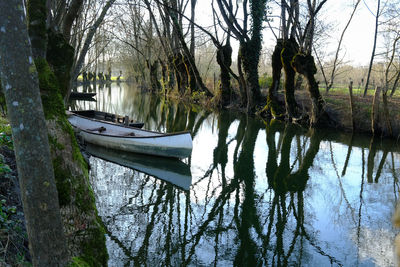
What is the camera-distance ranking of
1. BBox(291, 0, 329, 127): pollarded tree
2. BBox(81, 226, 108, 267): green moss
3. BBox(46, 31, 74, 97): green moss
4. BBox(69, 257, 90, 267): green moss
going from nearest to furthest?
BBox(69, 257, 90, 267): green moss
BBox(81, 226, 108, 267): green moss
BBox(46, 31, 74, 97): green moss
BBox(291, 0, 329, 127): pollarded tree

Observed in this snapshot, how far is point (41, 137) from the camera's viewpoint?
2500 millimetres

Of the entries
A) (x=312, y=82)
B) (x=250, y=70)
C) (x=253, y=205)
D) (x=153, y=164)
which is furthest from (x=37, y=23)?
Answer: (x=250, y=70)

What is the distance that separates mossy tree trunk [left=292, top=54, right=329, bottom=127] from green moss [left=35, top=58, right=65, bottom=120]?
1511cm

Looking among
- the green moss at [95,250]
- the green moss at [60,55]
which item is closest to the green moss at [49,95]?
the green moss at [95,250]

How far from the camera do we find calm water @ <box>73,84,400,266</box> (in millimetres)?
5570

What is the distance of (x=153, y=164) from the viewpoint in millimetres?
10805

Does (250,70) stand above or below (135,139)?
above

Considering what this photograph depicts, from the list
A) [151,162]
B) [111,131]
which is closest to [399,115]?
[151,162]

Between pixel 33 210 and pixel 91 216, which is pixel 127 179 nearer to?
pixel 91 216

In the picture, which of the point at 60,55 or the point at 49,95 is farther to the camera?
the point at 60,55

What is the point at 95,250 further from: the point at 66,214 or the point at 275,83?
the point at 275,83

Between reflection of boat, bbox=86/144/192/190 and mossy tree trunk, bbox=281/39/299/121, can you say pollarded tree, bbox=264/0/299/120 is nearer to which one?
mossy tree trunk, bbox=281/39/299/121

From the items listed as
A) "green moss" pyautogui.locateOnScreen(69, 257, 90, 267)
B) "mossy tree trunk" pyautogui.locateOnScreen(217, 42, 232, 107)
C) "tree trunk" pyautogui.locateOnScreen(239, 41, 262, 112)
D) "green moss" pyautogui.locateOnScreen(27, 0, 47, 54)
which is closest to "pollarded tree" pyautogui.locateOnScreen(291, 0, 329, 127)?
A: "tree trunk" pyautogui.locateOnScreen(239, 41, 262, 112)

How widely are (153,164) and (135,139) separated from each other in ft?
3.48
